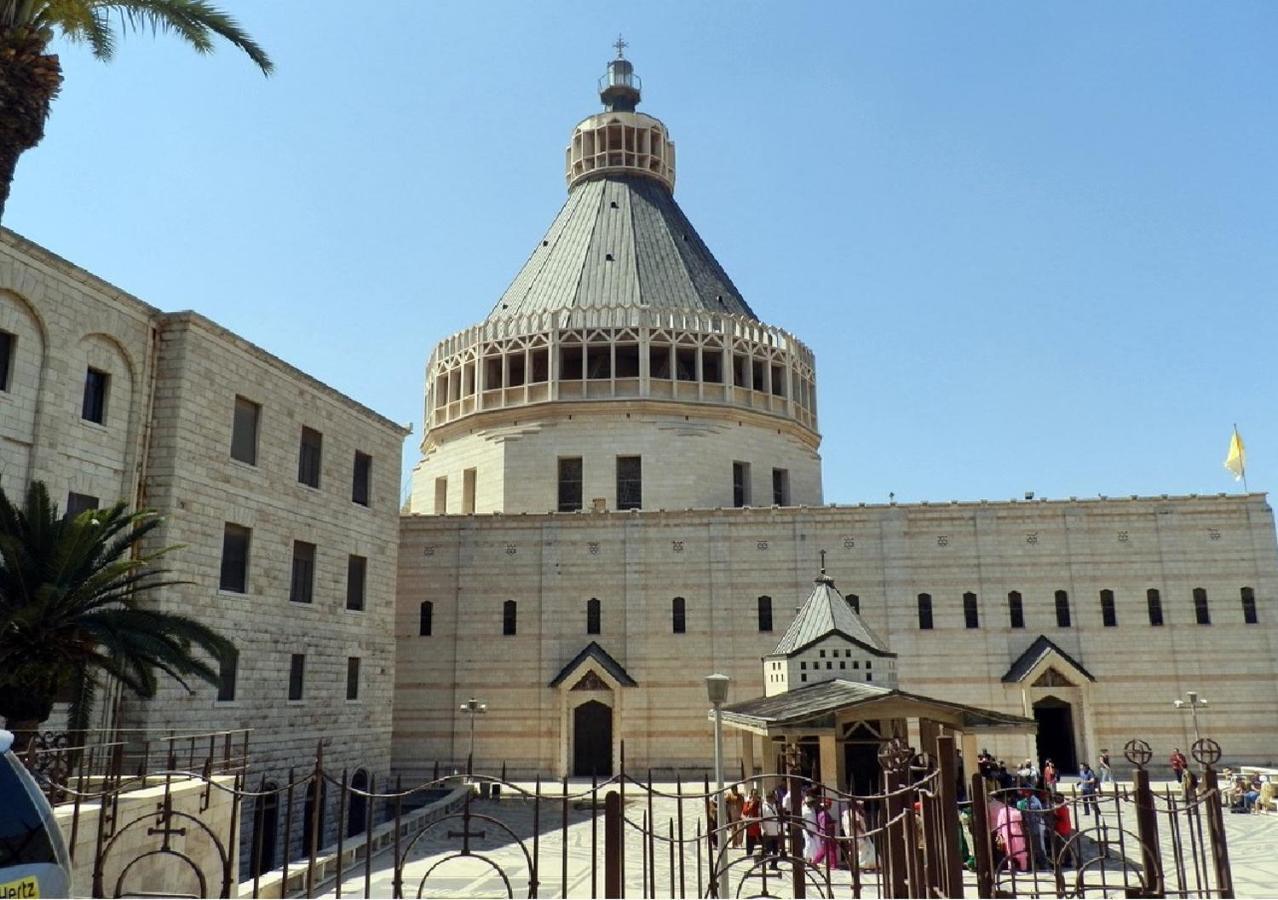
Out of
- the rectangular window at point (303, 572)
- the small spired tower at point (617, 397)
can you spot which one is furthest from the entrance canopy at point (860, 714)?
the small spired tower at point (617, 397)

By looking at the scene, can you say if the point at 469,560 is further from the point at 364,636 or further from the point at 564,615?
the point at 364,636

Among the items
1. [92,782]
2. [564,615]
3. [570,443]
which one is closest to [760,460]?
[570,443]

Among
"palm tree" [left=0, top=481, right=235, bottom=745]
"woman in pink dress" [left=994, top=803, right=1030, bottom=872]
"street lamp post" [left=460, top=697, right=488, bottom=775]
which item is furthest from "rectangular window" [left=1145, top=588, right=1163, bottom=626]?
"palm tree" [left=0, top=481, right=235, bottom=745]

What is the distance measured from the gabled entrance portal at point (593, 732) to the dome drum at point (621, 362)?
12.7 metres

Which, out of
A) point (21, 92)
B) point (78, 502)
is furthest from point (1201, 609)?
point (21, 92)

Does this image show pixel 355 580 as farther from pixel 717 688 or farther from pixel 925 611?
pixel 925 611

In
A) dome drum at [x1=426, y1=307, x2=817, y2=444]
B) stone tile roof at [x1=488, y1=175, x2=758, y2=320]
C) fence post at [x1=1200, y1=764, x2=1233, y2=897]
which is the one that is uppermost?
stone tile roof at [x1=488, y1=175, x2=758, y2=320]

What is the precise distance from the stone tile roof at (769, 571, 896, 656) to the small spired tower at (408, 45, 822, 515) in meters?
13.9

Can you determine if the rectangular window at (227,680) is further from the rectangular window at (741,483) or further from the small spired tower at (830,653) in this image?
the rectangular window at (741,483)

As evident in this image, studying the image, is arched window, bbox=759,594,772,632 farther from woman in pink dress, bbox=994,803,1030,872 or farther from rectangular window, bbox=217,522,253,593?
woman in pink dress, bbox=994,803,1030,872

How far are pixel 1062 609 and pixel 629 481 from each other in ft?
55.5

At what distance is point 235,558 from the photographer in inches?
997

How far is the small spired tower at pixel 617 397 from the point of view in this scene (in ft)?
139

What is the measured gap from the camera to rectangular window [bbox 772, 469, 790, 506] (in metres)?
44.3
